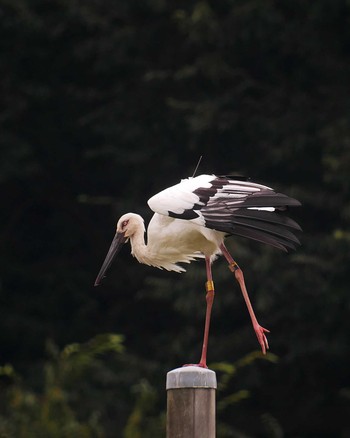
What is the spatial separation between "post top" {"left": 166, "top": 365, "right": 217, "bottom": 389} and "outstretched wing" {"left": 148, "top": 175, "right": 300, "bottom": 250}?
152 cm

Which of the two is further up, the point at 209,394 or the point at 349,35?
the point at 349,35

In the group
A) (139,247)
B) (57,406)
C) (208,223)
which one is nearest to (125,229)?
(139,247)

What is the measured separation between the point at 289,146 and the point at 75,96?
345cm

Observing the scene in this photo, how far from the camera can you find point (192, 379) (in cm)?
588

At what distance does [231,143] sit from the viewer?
674 inches

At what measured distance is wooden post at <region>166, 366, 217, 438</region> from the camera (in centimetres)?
579

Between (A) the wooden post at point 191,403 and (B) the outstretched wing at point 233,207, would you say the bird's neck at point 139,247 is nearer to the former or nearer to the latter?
(B) the outstretched wing at point 233,207

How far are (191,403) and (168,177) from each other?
11352mm

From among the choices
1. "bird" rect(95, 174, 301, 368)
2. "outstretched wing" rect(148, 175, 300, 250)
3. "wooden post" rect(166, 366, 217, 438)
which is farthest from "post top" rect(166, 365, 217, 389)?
"outstretched wing" rect(148, 175, 300, 250)

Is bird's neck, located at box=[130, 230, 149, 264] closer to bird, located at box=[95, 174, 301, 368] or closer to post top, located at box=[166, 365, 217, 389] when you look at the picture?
bird, located at box=[95, 174, 301, 368]

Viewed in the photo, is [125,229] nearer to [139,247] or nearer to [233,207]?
[139,247]

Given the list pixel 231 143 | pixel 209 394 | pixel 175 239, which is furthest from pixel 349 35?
pixel 209 394

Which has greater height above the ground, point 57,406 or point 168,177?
point 168,177

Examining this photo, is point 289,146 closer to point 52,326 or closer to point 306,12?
point 306,12
